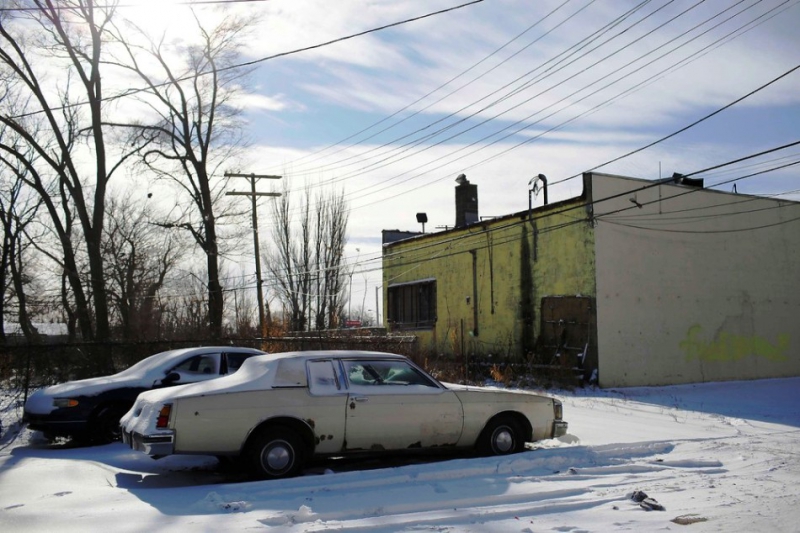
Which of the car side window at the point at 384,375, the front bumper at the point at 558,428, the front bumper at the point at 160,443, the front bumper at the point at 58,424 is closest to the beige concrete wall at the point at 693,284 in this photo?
the front bumper at the point at 558,428

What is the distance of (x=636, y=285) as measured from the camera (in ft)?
68.8

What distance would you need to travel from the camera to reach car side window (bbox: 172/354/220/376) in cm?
1147

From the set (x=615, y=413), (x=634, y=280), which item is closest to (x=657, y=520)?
(x=615, y=413)

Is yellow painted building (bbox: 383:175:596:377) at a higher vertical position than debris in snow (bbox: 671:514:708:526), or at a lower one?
higher

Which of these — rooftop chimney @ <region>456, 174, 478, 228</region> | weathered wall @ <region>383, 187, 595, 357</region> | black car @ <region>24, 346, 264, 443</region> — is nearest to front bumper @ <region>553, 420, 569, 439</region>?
black car @ <region>24, 346, 264, 443</region>

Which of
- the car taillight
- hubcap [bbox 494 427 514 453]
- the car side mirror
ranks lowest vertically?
hubcap [bbox 494 427 514 453]

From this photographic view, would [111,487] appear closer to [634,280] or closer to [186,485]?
[186,485]

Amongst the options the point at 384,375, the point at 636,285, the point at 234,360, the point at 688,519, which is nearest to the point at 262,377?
the point at 384,375

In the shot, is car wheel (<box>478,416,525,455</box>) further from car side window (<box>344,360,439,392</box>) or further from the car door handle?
the car door handle

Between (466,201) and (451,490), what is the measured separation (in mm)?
23367

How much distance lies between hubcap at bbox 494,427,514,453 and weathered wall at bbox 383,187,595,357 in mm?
11795

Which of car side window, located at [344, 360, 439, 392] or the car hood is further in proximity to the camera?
the car hood

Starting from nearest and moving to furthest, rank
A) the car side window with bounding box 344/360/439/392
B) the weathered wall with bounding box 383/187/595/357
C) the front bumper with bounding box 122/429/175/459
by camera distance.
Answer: the front bumper with bounding box 122/429/175/459
the car side window with bounding box 344/360/439/392
the weathered wall with bounding box 383/187/595/357

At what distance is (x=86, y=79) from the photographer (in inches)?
961
